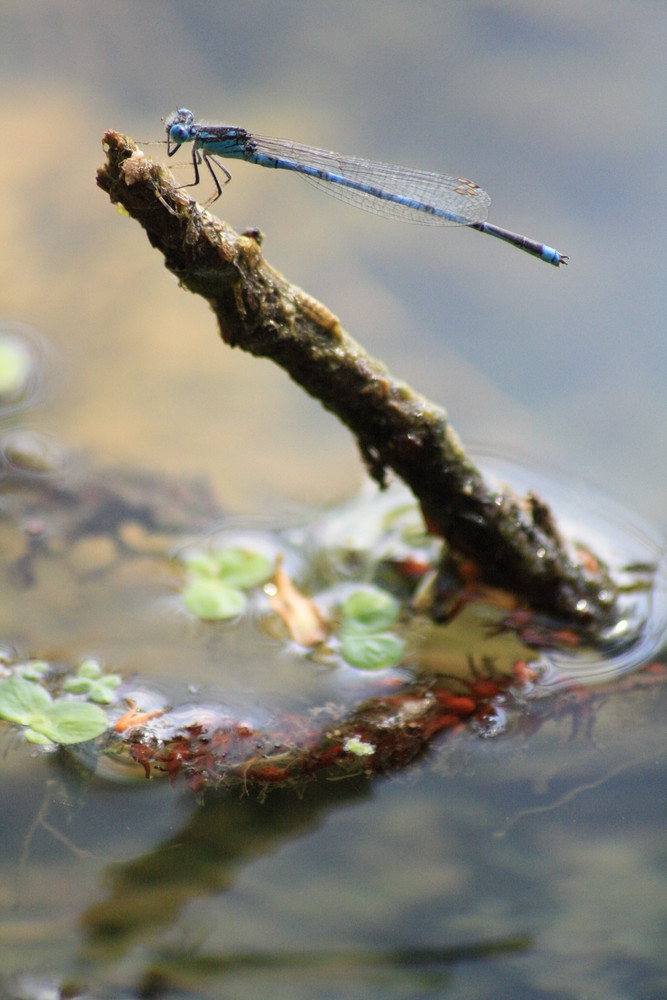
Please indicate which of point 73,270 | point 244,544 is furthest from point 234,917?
point 73,270

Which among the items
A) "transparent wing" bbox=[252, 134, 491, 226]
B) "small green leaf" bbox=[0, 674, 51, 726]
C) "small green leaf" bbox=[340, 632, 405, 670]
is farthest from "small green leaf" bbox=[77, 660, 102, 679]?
"transparent wing" bbox=[252, 134, 491, 226]

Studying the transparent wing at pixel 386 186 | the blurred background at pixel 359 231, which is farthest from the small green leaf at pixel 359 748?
the transparent wing at pixel 386 186

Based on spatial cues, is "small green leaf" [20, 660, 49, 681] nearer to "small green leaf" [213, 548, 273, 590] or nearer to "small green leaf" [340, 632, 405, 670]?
"small green leaf" [213, 548, 273, 590]

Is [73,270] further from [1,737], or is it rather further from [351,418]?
[1,737]

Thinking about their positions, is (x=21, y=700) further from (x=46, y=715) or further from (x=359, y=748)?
(x=359, y=748)

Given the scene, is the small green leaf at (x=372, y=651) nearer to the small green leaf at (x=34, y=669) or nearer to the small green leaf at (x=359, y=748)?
the small green leaf at (x=359, y=748)

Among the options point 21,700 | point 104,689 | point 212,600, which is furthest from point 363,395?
point 21,700
